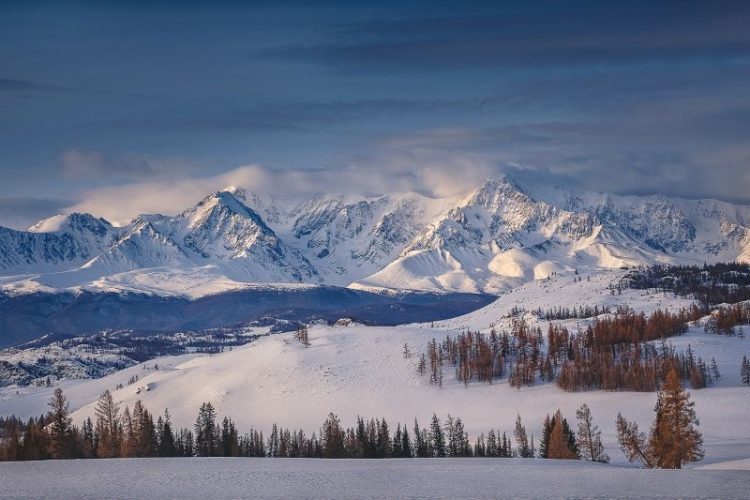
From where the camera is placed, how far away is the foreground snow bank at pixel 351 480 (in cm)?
6212

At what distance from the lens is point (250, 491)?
6412cm

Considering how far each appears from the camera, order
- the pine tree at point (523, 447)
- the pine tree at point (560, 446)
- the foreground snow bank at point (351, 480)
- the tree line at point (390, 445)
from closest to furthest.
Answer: the foreground snow bank at point (351, 480), the tree line at point (390, 445), the pine tree at point (560, 446), the pine tree at point (523, 447)

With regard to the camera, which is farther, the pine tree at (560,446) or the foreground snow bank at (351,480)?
the pine tree at (560,446)

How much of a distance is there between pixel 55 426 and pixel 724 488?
85.0 m

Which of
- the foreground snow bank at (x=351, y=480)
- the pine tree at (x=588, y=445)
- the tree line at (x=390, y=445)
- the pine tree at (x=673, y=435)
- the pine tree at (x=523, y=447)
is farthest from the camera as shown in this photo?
the pine tree at (x=523, y=447)

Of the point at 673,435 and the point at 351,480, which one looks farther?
the point at 673,435

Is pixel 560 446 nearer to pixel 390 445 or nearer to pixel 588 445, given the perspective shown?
pixel 588 445

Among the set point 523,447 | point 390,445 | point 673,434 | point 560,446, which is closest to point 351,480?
point 673,434

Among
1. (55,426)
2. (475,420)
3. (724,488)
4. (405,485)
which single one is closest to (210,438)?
(55,426)

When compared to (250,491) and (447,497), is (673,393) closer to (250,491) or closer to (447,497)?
(447,497)

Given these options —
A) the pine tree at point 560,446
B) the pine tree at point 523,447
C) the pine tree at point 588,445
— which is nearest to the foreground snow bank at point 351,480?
the pine tree at point 560,446

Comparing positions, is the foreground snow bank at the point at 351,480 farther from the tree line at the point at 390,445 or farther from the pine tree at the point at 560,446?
the pine tree at the point at 560,446

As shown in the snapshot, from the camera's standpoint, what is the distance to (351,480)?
7044 centimetres

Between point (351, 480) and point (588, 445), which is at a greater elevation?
point (351, 480)
